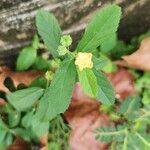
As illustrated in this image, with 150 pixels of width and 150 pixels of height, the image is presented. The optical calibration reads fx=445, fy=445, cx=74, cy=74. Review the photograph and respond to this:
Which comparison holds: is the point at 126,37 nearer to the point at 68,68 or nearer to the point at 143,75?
the point at 143,75

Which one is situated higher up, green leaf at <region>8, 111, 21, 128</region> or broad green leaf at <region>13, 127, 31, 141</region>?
green leaf at <region>8, 111, 21, 128</region>

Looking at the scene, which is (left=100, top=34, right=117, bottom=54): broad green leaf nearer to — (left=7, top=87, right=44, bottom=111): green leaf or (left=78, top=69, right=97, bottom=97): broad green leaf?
(left=7, top=87, right=44, bottom=111): green leaf

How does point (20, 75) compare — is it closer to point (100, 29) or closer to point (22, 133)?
point (22, 133)

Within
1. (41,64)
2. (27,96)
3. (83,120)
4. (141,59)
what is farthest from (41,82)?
(141,59)

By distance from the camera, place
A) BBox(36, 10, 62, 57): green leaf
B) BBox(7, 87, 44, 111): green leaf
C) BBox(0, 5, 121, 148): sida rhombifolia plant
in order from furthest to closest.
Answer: BBox(7, 87, 44, 111): green leaf < BBox(36, 10, 62, 57): green leaf < BBox(0, 5, 121, 148): sida rhombifolia plant

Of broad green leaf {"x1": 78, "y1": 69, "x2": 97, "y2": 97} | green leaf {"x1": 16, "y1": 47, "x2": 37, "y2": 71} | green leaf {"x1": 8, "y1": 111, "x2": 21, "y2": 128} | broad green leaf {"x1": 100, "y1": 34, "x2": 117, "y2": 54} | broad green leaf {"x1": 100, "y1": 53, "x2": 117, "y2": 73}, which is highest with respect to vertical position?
broad green leaf {"x1": 78, "y1": 69, "x2": 97, "y2": 97}

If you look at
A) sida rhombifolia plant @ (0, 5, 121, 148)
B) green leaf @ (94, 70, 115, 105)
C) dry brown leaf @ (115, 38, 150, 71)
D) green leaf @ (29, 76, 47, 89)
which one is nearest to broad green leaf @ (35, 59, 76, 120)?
sida rhombifolia plant @ (0, 5, 121, 148)

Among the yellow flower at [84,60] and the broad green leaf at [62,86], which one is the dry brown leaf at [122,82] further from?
the yellow flower at [84,60]
